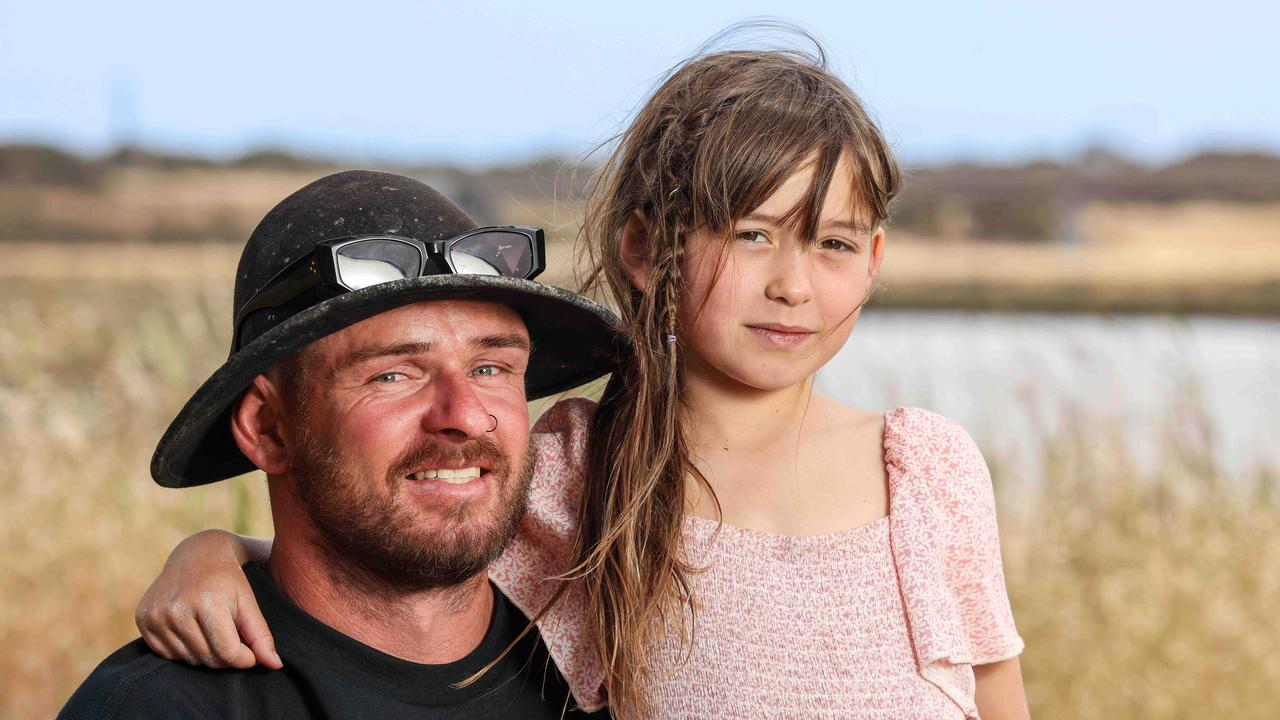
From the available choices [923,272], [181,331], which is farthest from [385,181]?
[923,272]

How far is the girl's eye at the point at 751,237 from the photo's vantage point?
247 cm

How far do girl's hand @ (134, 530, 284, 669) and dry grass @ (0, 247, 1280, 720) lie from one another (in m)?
1.44

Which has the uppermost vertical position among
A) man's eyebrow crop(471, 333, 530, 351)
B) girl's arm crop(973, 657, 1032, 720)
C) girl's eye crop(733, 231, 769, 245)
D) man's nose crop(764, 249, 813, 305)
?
girl's eye crop(733, 231, 769, 245)

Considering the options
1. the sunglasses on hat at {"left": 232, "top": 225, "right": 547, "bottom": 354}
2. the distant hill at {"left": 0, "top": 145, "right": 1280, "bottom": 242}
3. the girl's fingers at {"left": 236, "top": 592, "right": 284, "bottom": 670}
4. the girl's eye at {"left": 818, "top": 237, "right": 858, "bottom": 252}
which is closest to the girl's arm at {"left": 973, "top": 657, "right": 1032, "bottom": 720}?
the girl's eye at {"left": 818, "top": 237, "right": 858, "bottom": 252}

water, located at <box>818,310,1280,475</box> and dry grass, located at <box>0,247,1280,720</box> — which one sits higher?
water, located at <box>818,310,1280,475</box>

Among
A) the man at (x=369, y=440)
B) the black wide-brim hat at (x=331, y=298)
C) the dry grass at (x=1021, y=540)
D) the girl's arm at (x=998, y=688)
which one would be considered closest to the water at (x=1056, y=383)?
the dry grass at (x=1021, y=540)

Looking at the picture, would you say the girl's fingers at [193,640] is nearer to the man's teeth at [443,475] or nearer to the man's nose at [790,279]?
the man's teeth at [443,475]

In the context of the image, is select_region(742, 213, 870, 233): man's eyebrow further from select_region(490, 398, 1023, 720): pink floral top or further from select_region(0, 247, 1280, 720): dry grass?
select_region(0, 247, 1280, 720): dry grass

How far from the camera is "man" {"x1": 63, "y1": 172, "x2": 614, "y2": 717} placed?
2232 millimetres

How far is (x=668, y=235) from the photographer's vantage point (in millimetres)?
2564

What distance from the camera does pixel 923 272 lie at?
1750 centimetres

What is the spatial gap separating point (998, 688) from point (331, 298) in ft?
4.84

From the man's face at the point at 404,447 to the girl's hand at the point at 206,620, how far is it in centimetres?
19

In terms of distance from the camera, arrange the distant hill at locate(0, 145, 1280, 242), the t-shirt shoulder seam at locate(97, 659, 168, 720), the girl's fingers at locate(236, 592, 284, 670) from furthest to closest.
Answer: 1. the distant hill at locate(0, 145, 1280, 242)
2. the girl's fingers at locate(236, 592, 284, 670)
3. the t-shirt shoulder seam at locate(97, 659, 168, 720)
